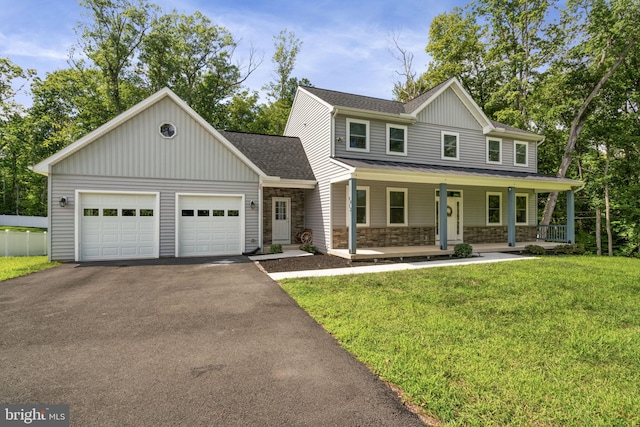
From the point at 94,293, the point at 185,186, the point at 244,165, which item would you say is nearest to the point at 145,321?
the point at 94,293

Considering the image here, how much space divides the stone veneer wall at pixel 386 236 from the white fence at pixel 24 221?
90.4 ft

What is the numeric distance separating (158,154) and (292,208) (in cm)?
594

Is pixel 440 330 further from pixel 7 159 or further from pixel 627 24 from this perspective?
pixel 7 159

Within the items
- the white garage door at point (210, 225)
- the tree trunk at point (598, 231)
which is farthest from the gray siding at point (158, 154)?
the tree trunk at point (598, 231)

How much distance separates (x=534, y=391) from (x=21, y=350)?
19.0 ft

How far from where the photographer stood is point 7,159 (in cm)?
3231

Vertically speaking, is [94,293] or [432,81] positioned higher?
[432,81]

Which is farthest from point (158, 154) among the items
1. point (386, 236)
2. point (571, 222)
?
point (571, 222)

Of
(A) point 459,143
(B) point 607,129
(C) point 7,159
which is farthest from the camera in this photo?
(C) point 7,159

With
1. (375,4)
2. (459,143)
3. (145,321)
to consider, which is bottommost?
(145,321)

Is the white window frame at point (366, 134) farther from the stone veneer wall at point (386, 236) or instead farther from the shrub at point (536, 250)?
the shrub at point (536, 250)

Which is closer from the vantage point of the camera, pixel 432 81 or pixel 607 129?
pixel 607 129

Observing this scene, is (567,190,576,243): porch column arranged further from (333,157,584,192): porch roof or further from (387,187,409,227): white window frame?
(387,187,409,227): white window frame

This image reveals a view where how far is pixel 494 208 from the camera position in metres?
15.0
